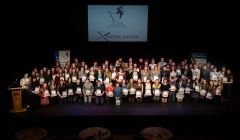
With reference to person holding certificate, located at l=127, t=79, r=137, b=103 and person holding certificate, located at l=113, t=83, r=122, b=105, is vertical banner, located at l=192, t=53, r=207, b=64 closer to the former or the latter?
person holding certificate, located at l=127, t=79, r=137, b=103

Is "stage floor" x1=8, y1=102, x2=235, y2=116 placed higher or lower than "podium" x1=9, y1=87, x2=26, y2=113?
lower

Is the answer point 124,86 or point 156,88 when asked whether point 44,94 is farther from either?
point 156,88

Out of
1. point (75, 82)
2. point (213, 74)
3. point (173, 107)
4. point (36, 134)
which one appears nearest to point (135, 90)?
point (173, 107)

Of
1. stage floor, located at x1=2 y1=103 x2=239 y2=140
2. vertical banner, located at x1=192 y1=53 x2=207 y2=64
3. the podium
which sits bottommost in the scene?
stage floor, located at x1=2 y1=103 x2=239 y2=140

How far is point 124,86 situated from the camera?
41.2ft

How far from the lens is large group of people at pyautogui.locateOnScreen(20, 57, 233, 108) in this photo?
41.1ft

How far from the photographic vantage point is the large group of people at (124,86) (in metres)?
12.5

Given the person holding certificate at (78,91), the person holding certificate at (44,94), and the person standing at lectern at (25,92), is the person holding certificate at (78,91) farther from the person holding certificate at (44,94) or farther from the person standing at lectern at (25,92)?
the person standing at lectern at (25,92)

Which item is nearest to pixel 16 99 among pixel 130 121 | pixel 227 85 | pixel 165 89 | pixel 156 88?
pixel 130 121

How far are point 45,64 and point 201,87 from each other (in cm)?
813

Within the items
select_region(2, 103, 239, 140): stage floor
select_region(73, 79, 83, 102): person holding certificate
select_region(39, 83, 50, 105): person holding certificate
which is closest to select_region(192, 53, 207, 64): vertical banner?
select_region(2, 103, 239, 140): stage floor

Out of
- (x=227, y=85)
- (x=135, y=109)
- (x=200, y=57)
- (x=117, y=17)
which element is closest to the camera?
(x=135, y=109)

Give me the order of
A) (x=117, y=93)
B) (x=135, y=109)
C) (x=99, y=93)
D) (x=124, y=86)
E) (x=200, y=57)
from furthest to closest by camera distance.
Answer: (x=200, y=57) → (x=124, y=86) → (x=99, y=93) → (x=117, y=93) → (x=135, y=109)

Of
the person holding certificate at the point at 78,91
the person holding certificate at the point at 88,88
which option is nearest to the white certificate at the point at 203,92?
the person holding certificate at the point at 88,88
